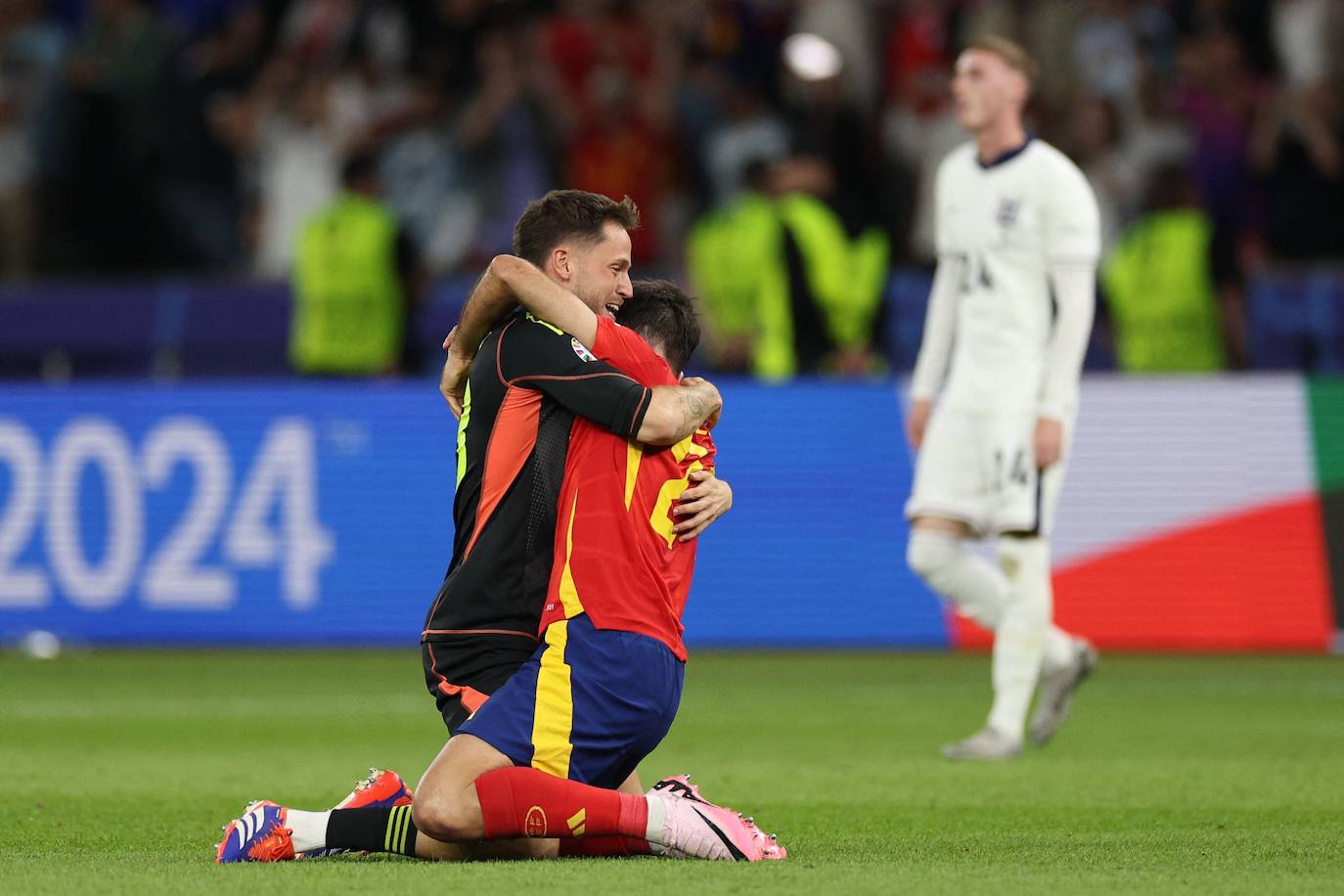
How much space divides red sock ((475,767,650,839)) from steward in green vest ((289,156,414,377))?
31.2 ft

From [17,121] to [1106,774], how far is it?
12.0 metres

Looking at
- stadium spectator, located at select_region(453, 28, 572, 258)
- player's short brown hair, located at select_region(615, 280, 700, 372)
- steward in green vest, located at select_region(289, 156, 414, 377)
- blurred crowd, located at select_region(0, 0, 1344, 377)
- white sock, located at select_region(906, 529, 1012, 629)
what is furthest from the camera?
stadium spectator, located at select_region(453, 28, 572, 258)

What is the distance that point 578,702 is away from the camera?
5176mm

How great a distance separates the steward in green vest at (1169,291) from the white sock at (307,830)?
9123 mm

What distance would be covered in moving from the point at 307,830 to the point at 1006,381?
11.5 feet

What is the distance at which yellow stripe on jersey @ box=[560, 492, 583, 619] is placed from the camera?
5234 mm

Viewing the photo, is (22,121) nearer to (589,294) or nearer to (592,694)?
(589,294)

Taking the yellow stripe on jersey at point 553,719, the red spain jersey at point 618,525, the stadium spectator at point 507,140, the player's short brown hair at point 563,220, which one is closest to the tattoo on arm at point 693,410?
the red spain jersey at point 618,525

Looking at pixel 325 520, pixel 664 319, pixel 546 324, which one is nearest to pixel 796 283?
pixel 325 520

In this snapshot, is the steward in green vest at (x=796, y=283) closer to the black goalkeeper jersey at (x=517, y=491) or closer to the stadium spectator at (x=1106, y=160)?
the stadium spectator at (x=1106, y=160)

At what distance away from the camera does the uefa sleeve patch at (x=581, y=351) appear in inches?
207

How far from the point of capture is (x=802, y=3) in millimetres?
16484

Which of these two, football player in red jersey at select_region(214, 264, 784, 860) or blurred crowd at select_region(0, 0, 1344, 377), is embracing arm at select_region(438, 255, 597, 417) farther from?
blurred crowd at select_region(0, 0, 1344, 377)

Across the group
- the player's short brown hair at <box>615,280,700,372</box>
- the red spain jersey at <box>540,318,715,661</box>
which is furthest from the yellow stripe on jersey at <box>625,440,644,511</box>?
the player's short brown hair at <box>615,280,700,372</box>
